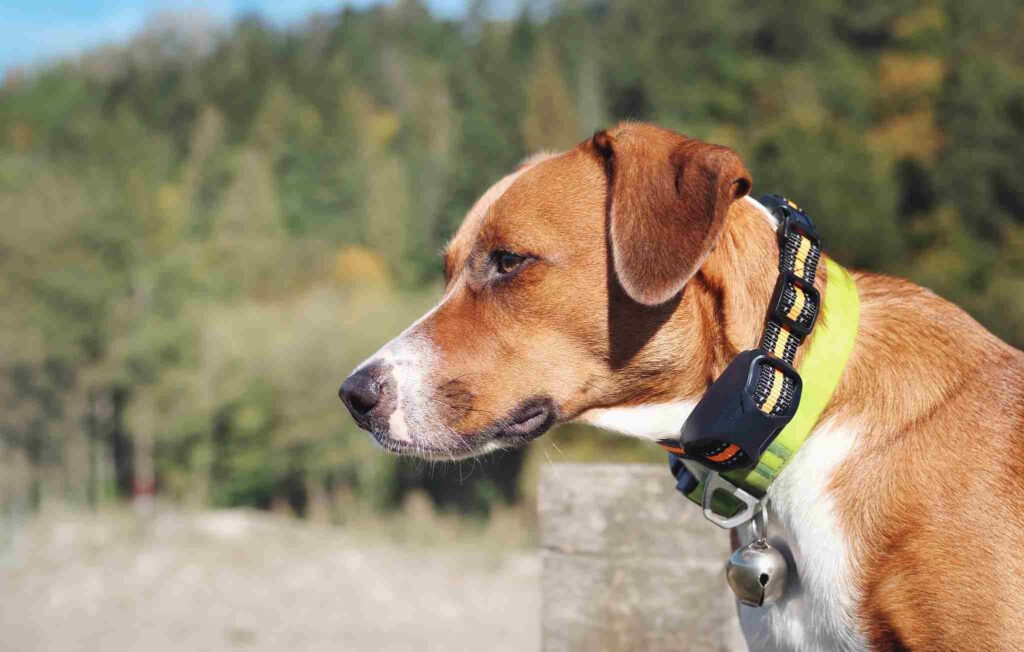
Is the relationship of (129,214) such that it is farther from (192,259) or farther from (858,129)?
(858,129)

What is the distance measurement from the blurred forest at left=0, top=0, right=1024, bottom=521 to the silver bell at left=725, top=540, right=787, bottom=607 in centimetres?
2585

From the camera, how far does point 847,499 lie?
3137mm

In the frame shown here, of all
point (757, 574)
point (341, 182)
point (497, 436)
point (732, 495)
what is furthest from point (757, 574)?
point (341, 182)

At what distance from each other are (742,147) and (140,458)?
3038 cm

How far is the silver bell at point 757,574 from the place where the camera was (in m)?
3.15

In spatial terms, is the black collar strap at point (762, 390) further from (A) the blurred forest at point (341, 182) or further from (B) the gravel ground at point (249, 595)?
(A) the blurred forest at point (341, 182)

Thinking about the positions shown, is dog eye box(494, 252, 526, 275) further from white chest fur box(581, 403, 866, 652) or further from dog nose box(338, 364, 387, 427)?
white chest fur box(581, 403, 866, 652)

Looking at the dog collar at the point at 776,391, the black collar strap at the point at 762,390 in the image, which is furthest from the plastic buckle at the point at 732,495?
the black collar strap at the point at 762,390

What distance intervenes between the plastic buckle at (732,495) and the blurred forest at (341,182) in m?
25.7

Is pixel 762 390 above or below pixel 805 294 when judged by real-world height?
below

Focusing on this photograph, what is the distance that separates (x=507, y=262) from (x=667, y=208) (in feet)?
2.07

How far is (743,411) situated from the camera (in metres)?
3.04

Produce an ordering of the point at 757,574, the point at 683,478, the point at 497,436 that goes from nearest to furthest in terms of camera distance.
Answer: the point at 757,574 < the point at 683,478 < the point at 497,436

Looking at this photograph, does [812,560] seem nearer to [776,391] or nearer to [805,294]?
[776,391]
